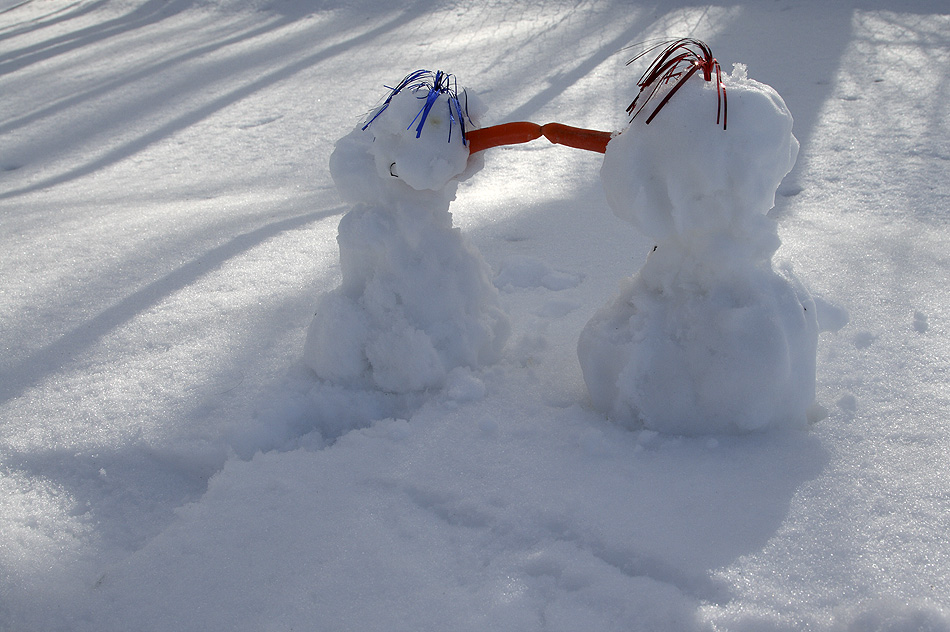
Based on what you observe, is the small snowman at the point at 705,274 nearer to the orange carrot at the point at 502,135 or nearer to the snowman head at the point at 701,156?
the snowman head at the point at 701,156

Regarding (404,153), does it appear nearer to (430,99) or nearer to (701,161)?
(430,99)

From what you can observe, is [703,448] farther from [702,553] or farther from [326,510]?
[326,510]

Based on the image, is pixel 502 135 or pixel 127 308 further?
pixel 127 308

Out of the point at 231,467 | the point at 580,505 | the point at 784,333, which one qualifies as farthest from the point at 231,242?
the point at 784,333

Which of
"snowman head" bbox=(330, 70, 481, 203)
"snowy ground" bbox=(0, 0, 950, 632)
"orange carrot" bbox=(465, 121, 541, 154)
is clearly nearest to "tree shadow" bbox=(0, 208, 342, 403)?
"snowy ground" bbox=(0, 0, 950, 632)

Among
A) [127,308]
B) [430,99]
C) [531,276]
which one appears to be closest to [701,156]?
[430,99]

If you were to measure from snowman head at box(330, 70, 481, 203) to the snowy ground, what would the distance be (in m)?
0.41

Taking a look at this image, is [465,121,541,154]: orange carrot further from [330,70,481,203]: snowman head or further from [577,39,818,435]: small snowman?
[577,39,818,435]: small snowman

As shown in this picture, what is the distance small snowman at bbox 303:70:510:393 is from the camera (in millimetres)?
1422

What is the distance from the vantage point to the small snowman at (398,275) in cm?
142

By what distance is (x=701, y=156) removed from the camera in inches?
45.5

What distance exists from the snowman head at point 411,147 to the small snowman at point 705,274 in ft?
0.99

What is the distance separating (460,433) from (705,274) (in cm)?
53

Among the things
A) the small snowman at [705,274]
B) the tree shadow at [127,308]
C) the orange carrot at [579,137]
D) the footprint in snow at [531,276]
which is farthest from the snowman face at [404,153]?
the tree shadow at [127,308]
